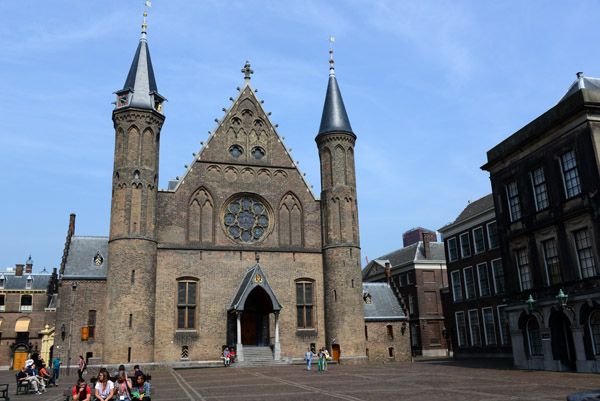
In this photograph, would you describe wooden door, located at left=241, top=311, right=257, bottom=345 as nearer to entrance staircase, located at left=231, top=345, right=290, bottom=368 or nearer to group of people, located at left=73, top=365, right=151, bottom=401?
entrance staircase, located at left=231, top=345, right=290, bottom=368

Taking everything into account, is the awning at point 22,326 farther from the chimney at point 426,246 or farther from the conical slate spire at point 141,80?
the chimney at point 426,246

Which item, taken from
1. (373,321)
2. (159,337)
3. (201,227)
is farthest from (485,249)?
(159,337)

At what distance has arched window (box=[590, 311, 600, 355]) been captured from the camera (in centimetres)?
2197

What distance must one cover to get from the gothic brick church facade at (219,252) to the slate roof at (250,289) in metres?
0.09

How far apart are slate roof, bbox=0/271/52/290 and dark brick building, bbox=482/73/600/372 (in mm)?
55809

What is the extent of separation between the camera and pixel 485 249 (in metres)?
39.8

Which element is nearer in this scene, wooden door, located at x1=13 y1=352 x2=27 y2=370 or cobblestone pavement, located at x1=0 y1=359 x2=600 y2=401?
cobblestone pavement, located at x1=0 y1=359 x2=600 y2=401

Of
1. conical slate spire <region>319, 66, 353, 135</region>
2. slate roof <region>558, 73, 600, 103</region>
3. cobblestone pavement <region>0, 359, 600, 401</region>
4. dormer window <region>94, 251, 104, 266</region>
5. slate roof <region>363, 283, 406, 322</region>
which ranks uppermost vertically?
conical slate spire <region>319, 66, 353, 135</region>

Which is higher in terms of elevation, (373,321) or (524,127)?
(524,127)

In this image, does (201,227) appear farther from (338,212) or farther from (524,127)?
(524,127)

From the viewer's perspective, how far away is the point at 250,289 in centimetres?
3291

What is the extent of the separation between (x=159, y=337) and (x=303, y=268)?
10.6 meters

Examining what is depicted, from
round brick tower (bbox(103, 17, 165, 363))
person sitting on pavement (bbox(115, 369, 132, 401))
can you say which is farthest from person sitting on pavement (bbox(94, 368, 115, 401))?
round brick tower (bbox(103, 17, 165, 363))

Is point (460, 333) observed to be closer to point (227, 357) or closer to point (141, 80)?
point (227, 357)
